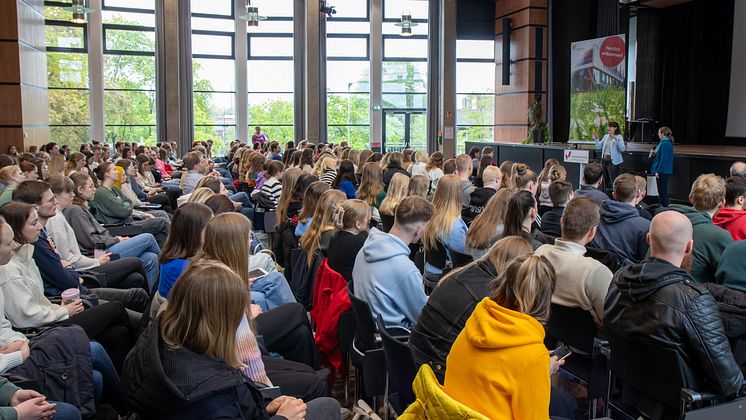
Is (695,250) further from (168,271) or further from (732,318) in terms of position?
(168,271)

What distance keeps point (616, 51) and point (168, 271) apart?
588 inches

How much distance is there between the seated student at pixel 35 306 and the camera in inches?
134

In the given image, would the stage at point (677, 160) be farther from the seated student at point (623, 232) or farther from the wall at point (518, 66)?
the seated student at point (623, 232)

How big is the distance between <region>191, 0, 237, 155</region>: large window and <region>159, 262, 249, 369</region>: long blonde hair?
1892 cm

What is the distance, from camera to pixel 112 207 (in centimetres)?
719

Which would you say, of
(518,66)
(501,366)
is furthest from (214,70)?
(501,366)

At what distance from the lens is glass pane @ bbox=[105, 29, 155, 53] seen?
1936 cm

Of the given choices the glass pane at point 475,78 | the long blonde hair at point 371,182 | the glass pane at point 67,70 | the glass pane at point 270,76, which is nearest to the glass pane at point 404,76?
the glass pane at point 475,78

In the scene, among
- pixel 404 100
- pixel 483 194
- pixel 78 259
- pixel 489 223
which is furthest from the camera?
pixel 404 100

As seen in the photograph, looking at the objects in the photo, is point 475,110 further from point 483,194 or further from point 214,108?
point 483,194

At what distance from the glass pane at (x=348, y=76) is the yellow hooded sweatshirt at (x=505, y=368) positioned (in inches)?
772

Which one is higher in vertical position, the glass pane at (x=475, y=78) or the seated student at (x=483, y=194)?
the glass pane at (x=475, y=78)

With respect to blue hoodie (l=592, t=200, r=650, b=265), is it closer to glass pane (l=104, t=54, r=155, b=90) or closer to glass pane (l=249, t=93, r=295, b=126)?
glass pane (l=249, t=93, r=295, b=126)

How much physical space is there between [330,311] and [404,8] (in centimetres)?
1910
